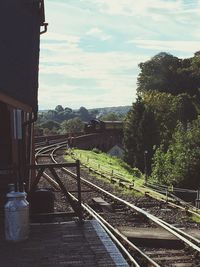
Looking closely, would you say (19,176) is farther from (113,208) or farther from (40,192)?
(113,208)

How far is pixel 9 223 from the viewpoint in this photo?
877 cm

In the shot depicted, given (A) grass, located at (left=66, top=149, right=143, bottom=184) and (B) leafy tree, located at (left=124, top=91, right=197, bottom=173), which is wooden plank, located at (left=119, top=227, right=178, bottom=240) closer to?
(A) grass, located at (left=66, top=149, right=143, bottom=184)

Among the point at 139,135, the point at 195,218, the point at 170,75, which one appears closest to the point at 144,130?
the point at 139,135

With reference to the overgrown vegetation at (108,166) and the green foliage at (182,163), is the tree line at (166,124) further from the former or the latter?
the overgrown vegetation at (108,166)

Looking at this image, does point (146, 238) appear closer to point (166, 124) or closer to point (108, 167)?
point (108, 167)

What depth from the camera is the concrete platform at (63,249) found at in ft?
24.9

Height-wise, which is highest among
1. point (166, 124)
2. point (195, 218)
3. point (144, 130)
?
point (166, 124)

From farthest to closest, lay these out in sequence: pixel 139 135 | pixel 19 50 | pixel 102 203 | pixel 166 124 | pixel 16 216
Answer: pixel 166 124, pixel 139 135, pixel 102 203, pixel 19 50, pixel 16 216

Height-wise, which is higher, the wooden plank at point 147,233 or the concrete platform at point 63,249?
the concrete platform at point 63,249

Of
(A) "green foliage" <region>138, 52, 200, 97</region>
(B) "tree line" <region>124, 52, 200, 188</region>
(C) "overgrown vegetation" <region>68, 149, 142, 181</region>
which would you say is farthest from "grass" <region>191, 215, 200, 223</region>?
(A) "green foliage" <region>138, 52, 200, 97</region>

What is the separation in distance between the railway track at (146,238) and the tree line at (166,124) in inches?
625

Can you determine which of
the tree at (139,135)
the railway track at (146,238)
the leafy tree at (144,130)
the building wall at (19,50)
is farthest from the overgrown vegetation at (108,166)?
the building wall at (19,50)

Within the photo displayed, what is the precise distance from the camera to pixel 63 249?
8297 millimetres

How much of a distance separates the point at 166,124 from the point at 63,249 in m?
54.2
